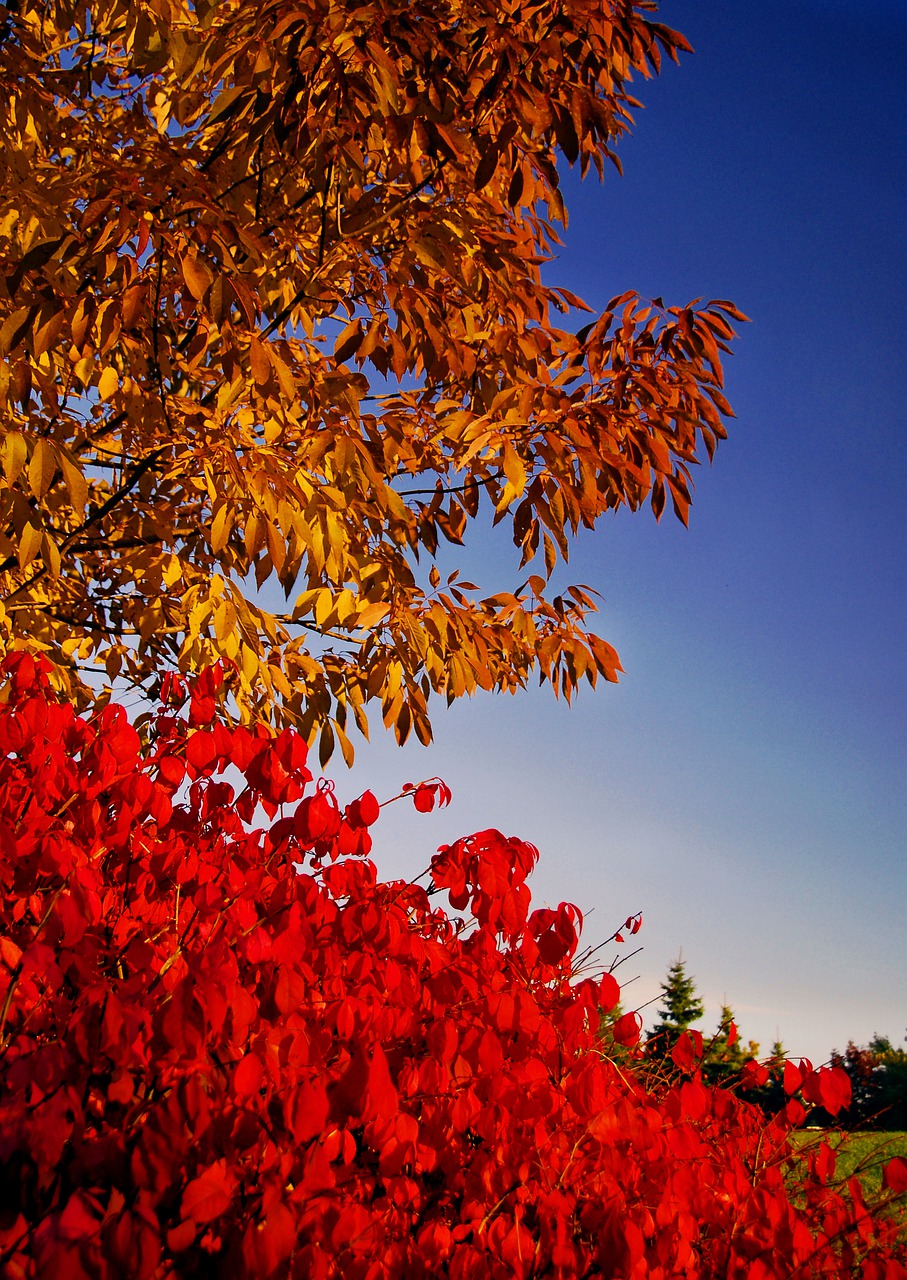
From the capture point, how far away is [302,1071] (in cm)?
184

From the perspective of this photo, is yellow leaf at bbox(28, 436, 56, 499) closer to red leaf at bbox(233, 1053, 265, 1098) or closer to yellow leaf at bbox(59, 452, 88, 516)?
yellow leaf at bbox(59, 452, 88, 516)

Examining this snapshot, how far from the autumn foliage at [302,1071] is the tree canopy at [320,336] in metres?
0.77

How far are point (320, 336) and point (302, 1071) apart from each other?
11.6ft

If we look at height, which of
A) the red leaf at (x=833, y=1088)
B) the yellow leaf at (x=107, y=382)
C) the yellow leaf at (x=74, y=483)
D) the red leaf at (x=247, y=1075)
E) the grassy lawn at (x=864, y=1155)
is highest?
the yellow leaf at (x=107, y=382)

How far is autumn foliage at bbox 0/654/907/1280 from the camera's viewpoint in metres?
1.63

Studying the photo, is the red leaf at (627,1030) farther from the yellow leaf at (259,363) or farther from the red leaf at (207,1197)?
the yellow leaf at (259,363)

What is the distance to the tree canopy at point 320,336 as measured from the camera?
2807 mm

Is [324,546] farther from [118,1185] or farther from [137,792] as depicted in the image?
[118,1185]

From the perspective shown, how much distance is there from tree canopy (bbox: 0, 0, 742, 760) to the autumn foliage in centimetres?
77

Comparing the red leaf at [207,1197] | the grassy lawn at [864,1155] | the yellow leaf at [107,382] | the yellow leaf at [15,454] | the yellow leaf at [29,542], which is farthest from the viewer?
the grassy lawn at [864,1155]

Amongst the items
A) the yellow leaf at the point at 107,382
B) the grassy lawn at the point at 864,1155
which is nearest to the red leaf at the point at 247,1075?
the yellow leaf at the point at 107,382

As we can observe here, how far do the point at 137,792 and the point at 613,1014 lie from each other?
6.66 m

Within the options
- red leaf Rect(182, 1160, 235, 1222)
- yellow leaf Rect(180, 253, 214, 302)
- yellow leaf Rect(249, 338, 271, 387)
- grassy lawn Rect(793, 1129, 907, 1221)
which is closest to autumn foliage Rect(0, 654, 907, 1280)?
red leaf Rect(182, 1160, 235, 1222)

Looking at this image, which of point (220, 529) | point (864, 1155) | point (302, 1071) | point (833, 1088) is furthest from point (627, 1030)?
point (864, 1155)
